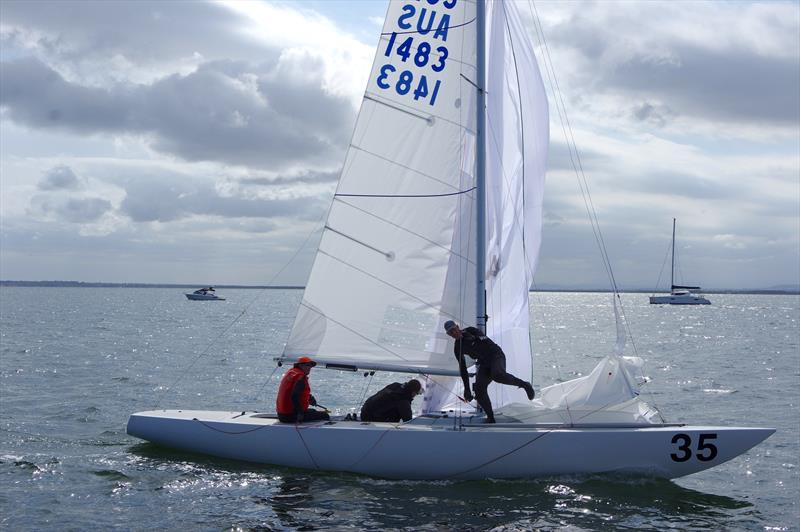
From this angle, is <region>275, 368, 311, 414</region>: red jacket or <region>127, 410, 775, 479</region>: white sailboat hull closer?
<region>127, 410, 775, 479</region>: white sailboat hull

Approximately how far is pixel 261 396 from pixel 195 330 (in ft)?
96.8

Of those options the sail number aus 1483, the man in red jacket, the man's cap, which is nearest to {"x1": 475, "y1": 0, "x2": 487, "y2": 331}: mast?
the man's cap

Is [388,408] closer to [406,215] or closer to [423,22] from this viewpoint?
[406,215]

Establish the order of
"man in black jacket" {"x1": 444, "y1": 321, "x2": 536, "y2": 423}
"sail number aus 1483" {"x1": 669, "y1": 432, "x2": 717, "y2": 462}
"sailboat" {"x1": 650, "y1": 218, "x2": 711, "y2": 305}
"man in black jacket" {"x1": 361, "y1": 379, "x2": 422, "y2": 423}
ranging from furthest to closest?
"sailboat" {"x1": 650, "y1": 218, "x2": 711, "y2": 305} → "man in black jacket" {"x1": 361, "y1": 379, "x2": 422, "y2": 423} → "man in black jacket" {"x1": 444, "y1": 321, "x2": 536, "y2": 423} → "sail number aus 1483" {"x1": 669, "y1": 432, "x2": 717, "y2": 462}

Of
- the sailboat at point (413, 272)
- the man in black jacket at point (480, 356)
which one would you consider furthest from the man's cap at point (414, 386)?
the man in black jacket at point (480, 356)

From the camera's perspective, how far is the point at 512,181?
1234 cm

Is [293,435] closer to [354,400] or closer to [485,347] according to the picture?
[485,347]

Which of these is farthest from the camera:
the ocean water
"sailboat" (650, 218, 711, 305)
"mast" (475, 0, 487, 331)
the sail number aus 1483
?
"sailboat" (650, 218, 711, 305)

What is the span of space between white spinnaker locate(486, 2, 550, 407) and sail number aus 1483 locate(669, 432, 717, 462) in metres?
2.46

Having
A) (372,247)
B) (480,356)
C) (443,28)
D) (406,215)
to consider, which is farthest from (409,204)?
(443,28)

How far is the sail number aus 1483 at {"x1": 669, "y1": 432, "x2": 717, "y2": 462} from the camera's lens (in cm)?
1049

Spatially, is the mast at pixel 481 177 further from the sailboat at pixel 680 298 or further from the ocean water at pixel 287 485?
the sailboat at pixel 680 298

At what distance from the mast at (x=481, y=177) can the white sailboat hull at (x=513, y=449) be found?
163 centimetres

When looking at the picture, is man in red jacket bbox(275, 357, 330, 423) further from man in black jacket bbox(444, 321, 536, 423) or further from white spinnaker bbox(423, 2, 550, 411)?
man in black jacket bbox(444, 321, 536, 423)
